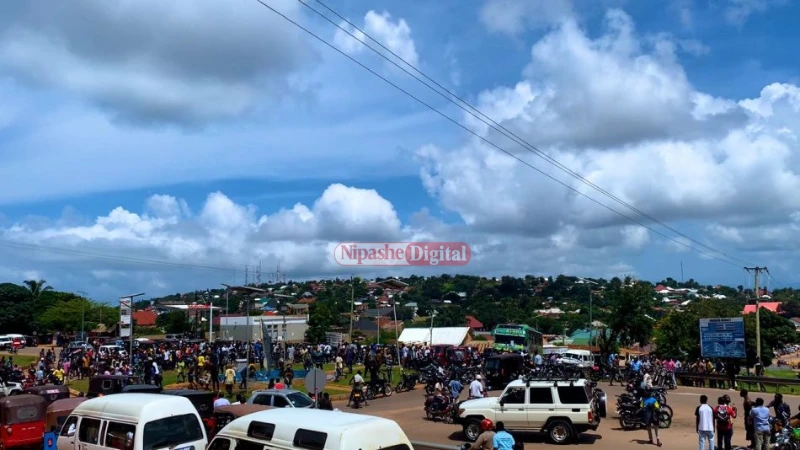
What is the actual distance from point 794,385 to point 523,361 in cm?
1281

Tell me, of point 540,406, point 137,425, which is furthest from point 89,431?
point 540,406

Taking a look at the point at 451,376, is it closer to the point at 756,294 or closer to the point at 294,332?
the point at 756,294

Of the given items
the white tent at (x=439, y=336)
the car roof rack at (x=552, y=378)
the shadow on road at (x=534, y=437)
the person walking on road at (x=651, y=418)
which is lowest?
the white tent at (x=439, y=336)

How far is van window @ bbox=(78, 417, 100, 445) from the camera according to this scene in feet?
38.9

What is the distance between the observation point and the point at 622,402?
2025 centimetres

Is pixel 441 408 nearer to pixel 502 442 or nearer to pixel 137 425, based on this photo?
pixel 502 442

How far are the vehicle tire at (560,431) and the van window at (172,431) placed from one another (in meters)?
9.77

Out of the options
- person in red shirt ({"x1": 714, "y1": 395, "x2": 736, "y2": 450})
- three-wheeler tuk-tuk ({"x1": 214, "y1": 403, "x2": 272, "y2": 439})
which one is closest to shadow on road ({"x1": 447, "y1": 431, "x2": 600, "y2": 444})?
person in red shirt ({"x1": 714, "y1": 395, "x2": 736, "y2": 450})

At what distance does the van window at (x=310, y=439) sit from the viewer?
832 centimetres

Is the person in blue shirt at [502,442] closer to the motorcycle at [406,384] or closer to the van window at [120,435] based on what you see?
the van window at [120,435]

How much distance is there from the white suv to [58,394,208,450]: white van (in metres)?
8.95

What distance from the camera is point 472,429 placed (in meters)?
18.4

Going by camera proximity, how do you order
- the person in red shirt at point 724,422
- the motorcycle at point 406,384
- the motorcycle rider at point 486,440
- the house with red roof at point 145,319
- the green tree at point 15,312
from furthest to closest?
the house with red roof at point 145,319, the green tree at point 15,312, the motorcycle at point 406,384, the person in red shirt at point 724,422, the motorcycle rider at point 486,440

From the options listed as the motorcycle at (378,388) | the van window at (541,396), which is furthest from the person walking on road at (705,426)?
the motorcycle at (378,388)
